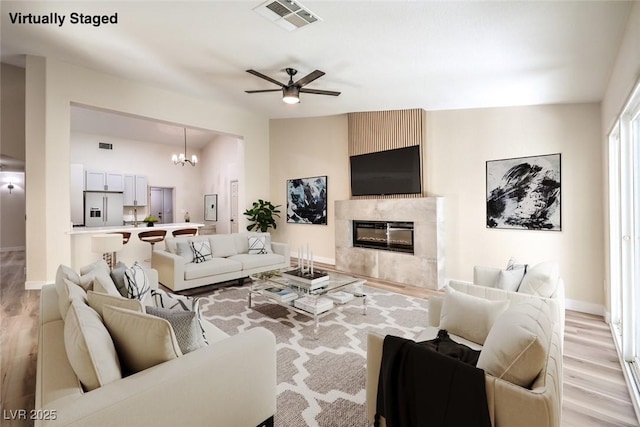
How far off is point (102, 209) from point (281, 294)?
7.68m

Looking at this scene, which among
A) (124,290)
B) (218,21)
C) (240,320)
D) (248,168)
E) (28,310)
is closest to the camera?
(124,290)

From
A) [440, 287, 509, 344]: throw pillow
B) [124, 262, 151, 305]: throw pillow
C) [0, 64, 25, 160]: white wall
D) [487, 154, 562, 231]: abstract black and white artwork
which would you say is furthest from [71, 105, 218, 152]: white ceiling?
[440, 287, 509, 344]: throw pillow

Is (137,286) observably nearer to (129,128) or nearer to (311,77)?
(311,77)

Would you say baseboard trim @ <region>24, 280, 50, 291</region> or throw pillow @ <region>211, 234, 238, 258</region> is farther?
throw pillow @ <region>211, 234, 238, 258</region>

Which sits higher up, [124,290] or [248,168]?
[248,168]

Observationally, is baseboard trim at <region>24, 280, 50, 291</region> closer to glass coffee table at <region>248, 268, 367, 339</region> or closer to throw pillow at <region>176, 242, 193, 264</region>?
throw pillow at <region>176, 242, 193, 264</region>

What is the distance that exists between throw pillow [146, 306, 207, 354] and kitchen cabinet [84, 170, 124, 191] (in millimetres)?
8539

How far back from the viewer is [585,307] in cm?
365

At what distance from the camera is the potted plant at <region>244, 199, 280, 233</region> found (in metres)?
6.92

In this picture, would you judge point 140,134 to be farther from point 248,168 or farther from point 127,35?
point 127,35

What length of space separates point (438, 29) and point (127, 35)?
3447 millimetres

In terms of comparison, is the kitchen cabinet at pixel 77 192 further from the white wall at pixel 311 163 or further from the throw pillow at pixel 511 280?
the throw pillow at pixel 511 280

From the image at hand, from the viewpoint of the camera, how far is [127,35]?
342 cm

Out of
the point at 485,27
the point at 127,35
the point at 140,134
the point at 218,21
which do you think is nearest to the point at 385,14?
the point at 485,27
